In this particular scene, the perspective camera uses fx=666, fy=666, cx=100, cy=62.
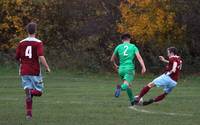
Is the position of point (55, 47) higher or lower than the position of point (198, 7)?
lower

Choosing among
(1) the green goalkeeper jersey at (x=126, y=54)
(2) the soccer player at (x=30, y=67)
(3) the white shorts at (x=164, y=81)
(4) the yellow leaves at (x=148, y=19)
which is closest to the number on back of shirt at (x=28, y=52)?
(2) the soccer player at (x=30, y=67)

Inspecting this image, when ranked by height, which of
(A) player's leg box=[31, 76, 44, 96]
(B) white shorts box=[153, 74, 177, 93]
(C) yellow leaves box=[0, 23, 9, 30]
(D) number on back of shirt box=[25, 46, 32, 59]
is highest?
(D) number on back of shirt box=[25, 46, 32, 59]

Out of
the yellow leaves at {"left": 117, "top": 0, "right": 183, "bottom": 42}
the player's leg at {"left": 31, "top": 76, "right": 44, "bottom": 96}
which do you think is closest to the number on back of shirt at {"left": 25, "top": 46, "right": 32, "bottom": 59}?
the player's leg at {"left": 31, "top": 76, "right": 44, "bottom": 96}

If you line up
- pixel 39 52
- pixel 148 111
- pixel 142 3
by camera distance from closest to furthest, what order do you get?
pixel 39 52
pixel 148 111
pixel 142 3

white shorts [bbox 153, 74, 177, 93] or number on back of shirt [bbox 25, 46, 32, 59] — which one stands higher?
number on back of shirt [bbox 25, 46, 32, 59]

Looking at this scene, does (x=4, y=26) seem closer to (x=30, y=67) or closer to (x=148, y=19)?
(x=148, y=19)

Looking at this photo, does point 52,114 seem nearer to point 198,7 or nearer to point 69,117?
point 69,117

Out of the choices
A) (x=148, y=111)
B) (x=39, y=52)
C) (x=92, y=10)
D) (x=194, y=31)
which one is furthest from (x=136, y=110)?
(x=92, y=10)

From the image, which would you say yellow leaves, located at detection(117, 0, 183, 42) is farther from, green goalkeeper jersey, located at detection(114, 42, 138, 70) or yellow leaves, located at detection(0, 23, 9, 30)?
green goalkeeper jersey, located at detection(114, 42, 138, 70)

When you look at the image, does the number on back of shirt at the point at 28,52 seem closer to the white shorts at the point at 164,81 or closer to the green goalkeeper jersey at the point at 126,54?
the green goalkeeper jersey at the point at 126,54

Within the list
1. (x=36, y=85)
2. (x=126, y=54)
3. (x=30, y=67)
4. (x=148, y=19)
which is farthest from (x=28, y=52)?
(x=148, y=19)

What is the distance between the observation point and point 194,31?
4266 cm

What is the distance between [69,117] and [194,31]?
29586 millimetres

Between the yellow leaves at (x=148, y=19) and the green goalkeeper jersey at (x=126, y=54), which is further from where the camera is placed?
the yellow leaves at (x=148, y=19)
